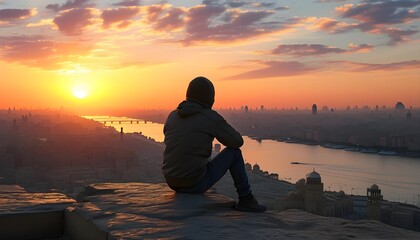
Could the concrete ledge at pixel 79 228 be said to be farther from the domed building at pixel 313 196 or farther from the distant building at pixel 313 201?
the domed building at pixel 313 196

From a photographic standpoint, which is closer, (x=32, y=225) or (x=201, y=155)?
(x=32, y=225)

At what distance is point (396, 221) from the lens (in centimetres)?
1438

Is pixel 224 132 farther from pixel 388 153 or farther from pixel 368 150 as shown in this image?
pixel 368 150

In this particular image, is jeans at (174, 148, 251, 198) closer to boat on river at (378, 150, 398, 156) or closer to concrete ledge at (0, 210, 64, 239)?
concrete ledge at (0, 210, 64, 239)

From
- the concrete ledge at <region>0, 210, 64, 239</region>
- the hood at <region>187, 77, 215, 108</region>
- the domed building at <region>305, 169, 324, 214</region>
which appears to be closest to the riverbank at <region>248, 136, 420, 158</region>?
the domed building at <region>305, 169, 324, 214</region>

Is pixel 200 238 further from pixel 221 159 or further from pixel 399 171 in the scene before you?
pixel 399 171

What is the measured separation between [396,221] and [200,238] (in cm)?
1458

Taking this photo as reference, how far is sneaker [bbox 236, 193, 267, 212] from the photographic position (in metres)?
1.82

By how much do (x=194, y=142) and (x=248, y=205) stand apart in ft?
1.10

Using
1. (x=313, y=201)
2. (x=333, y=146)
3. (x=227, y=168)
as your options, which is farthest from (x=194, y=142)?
(x=333, y=146)

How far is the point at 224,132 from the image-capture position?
74.4 inches

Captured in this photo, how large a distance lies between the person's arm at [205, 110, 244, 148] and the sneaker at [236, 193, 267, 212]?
22 cm

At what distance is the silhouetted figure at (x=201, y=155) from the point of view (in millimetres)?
1890

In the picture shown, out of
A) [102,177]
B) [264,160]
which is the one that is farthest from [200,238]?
[264,160]
